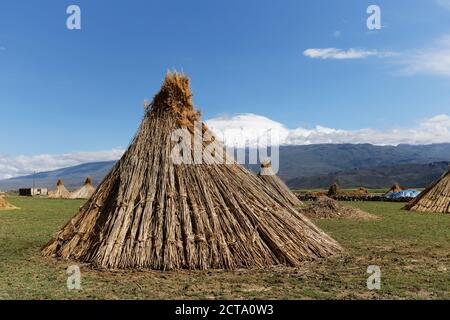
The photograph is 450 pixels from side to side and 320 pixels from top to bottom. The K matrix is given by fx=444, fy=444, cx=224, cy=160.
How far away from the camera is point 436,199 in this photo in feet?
86.0

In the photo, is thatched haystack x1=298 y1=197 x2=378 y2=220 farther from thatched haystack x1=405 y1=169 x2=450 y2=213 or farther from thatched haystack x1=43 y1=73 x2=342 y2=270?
thatched haystack x1=43 y1=73 x2=342 y2=270

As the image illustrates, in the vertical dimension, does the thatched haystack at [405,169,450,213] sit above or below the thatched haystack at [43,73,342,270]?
below

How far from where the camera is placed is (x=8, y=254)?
1093cm

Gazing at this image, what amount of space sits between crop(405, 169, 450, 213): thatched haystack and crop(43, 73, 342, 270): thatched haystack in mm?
17503

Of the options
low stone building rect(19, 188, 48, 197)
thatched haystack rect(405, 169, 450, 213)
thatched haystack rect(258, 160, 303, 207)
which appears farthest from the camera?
low stone building rect(19, 188, 48, 197)

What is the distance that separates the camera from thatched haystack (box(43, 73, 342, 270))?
8.91m

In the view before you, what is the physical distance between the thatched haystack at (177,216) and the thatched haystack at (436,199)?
1750cm

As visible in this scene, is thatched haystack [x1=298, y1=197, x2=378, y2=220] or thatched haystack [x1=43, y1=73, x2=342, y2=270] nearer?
thatched haystack [x1=43, y1=73, x2=342, y2=270]

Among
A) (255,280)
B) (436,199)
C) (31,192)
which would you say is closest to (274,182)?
(436,199)

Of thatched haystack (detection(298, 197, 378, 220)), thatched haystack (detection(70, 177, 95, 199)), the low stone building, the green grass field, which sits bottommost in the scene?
the low stone building

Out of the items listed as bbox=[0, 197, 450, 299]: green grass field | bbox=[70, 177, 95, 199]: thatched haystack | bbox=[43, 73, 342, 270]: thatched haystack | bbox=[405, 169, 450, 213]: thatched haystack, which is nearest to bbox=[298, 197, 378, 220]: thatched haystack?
bbox=[405, 169, 450, 213]: thatched haystack
